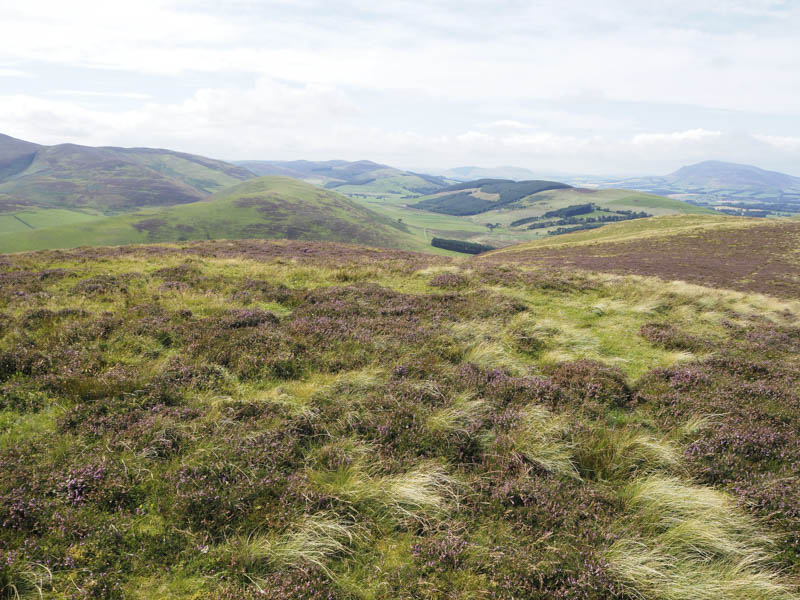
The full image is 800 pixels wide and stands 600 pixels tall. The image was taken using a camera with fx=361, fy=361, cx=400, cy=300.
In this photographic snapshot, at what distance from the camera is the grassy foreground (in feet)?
12.4

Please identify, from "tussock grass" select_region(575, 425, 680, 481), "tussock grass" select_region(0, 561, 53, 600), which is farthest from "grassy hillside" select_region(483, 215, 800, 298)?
"tussock grass" select_region(0, 561, 53, 600)

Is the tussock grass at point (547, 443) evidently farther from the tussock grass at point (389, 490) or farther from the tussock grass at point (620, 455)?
the tussock grass at point (389, 490)

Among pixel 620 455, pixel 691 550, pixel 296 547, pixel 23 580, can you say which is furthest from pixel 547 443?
pixel 23 580

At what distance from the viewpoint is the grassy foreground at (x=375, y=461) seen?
379 centimetres

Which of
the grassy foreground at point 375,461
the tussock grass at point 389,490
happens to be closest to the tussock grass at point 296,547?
the grassy foreground at point 375,461

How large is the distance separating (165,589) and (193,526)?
0.63m

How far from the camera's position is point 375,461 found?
17.6 ft

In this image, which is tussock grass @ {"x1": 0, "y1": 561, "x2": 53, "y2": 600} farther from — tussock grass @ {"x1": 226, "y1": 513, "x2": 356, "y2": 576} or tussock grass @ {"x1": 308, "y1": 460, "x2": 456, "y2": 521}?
tussock grass @ {"x1": 308, "y1": 460, "x2": 456, "y2": 521}

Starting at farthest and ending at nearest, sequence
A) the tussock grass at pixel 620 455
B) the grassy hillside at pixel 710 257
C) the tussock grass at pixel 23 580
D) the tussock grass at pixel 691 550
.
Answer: the grassy hillside at pixel 710 257 → the tussock grass at pixel 620 455 → the tussock grass at pixel 691 550 → the tussock grass at pixel 23 580

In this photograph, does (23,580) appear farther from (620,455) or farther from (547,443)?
(620,455)

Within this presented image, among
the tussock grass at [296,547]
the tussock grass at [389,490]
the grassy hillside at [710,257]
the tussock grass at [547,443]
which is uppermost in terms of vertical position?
the grassy hillside at [710,257]

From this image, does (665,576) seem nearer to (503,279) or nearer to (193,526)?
(193,526)

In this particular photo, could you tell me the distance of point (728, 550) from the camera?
4.21 meters

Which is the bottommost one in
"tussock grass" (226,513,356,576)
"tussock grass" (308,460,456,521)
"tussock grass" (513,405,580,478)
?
"tussock grass" (226,513,356,576)
